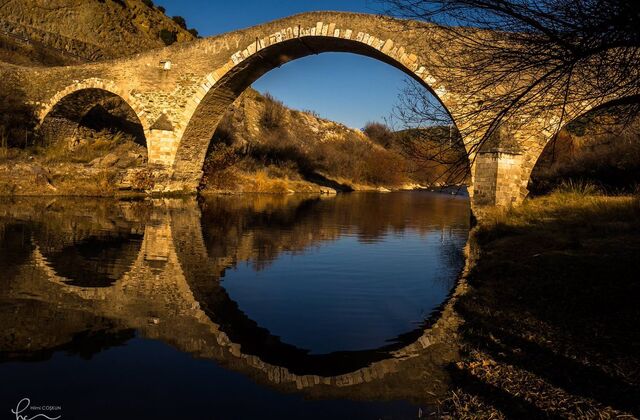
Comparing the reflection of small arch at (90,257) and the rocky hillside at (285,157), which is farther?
the rocky hillside at (285,157)

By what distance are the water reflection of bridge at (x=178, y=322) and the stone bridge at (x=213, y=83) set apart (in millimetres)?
8935

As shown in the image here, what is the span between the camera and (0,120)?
17844 millimetres

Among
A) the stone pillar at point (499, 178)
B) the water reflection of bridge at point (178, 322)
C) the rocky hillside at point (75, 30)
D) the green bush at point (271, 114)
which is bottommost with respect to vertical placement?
the water reflection of bridge at point (178, 322)

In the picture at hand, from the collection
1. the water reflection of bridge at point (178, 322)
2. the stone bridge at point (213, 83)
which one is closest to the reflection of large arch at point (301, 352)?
the water reflection of bridge at point (178, 322)

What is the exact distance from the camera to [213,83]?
17.1 metres

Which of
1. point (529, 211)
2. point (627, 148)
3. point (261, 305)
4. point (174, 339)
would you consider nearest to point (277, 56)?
point (529, 211)

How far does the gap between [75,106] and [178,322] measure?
19339mm

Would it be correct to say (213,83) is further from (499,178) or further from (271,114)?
(271,114)

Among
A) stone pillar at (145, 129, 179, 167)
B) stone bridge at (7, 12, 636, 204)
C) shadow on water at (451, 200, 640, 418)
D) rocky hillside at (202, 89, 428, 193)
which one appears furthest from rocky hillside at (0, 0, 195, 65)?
shadow on water at (451, 200, 640, 418)

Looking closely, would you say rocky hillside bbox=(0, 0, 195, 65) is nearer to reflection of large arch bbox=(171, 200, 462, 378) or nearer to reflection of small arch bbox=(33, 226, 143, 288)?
reflection of small arch bbox=(33, 226, 143, 288)

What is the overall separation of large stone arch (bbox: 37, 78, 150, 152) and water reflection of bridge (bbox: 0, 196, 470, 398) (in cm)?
1202

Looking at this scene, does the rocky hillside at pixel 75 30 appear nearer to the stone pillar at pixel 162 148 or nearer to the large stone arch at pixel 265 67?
the stone pillar at pixel 162 148

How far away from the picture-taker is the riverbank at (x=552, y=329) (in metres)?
2.70
